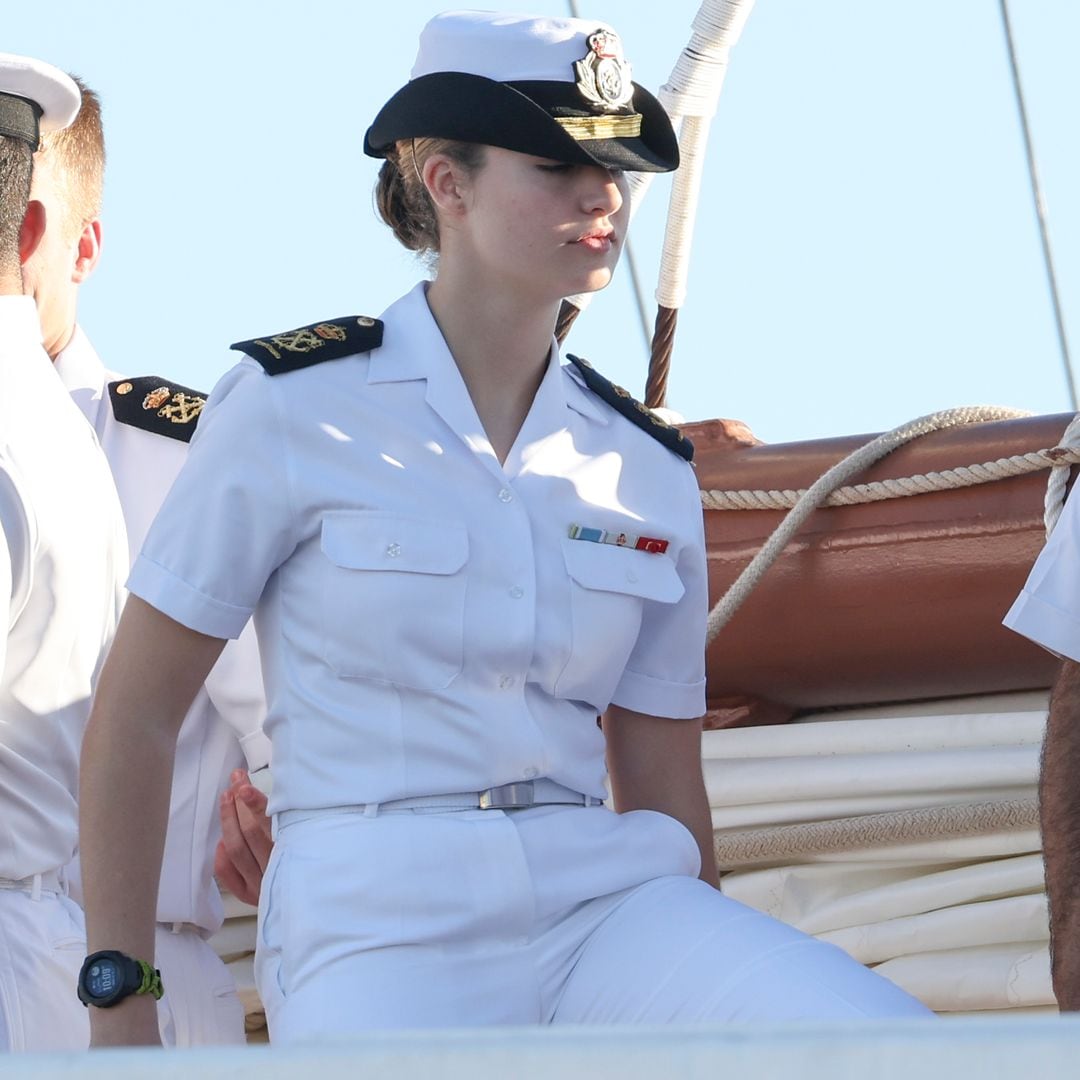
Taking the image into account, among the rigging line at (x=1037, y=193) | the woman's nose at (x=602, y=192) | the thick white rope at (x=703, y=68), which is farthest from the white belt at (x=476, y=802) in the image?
the rigging line at (x=1037, y=193)

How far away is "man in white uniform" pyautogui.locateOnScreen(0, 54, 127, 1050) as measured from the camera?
6.03 ft

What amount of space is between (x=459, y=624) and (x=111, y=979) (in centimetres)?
40

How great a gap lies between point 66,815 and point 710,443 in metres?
1.49

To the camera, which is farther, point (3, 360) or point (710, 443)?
point (710, 443)

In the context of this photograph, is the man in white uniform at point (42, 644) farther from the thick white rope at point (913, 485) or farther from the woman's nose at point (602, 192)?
the thick white rope at point (913, 485)

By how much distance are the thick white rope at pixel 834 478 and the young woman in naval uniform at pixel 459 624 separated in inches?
39.9

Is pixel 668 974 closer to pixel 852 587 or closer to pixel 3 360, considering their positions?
pixel 3 360

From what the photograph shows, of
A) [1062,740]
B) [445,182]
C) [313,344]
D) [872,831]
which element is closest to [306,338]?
[313,344]

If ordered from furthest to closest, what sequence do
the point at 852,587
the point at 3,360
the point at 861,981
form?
1. the point at 852,587
2. the point at 3,360
3. the point at 861,981

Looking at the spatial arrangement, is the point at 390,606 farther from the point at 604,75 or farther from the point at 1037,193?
the point at 1037,193

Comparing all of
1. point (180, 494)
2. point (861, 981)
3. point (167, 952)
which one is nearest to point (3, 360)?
point (180, 494)

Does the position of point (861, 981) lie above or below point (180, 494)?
below

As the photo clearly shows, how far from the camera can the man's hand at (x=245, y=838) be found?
1973 millimetres

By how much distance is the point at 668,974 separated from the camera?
151 cm
